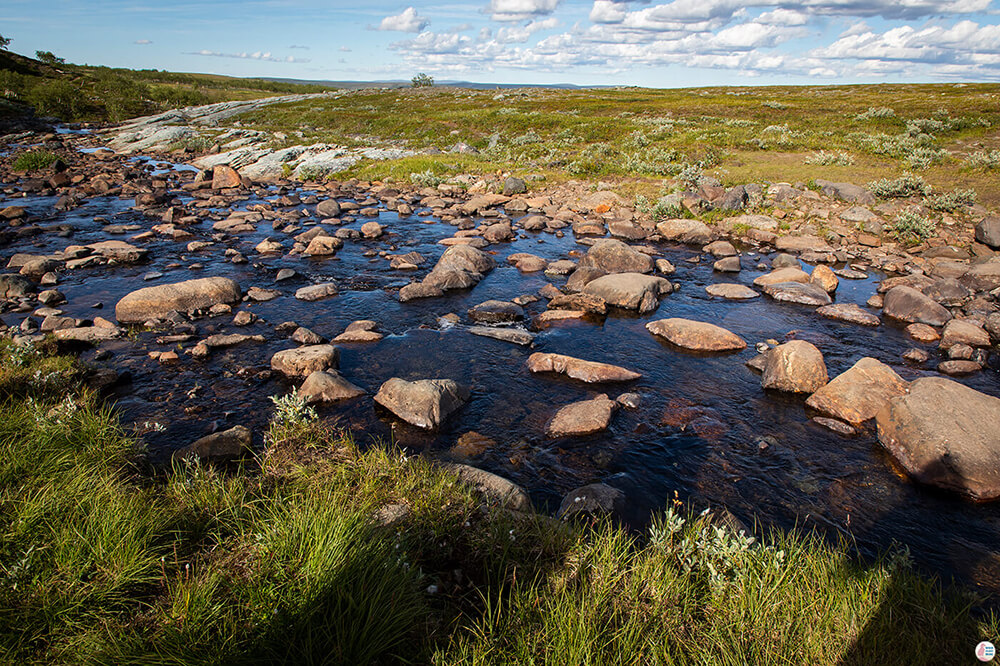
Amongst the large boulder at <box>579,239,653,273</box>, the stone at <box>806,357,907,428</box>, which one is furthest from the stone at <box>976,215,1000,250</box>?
the stone at <box>806,357,907,428</box>

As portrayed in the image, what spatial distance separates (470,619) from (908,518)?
680 cm

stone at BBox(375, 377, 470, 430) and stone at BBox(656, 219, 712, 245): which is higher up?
stone at BBox(656, 219, 712, 245)

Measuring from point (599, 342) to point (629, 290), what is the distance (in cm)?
268

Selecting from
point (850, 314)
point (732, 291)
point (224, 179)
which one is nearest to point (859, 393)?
point (850, 314)

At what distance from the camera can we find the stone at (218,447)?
8.02 m

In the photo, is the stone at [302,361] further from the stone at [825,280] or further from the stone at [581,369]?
the stone at [825,280]

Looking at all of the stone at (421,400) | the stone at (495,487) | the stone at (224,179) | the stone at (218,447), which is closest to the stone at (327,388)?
the stone at (421,400)

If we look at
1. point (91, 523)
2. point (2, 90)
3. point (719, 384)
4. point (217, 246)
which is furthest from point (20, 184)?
point (2, 90)

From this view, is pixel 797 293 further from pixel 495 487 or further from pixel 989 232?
pixel 495 487

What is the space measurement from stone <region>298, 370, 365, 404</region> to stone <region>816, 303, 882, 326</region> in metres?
12.6

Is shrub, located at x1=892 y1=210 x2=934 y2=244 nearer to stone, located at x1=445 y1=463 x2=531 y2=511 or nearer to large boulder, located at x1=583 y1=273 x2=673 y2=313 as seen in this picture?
large boulder, located at x1=583 y1=273 x2=673 y2=313

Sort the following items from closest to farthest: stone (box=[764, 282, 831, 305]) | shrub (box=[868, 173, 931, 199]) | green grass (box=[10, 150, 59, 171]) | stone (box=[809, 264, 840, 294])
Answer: stone (box=[764, 282, 831, 305]) → stone (box=[809, 264, 840, 294]) → shrub (box=[868, 173, 931, 199]) → green grass (box=[10, 150, 59, 171])

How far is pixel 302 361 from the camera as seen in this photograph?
35.6ft

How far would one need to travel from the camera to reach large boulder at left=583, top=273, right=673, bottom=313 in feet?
47.5
